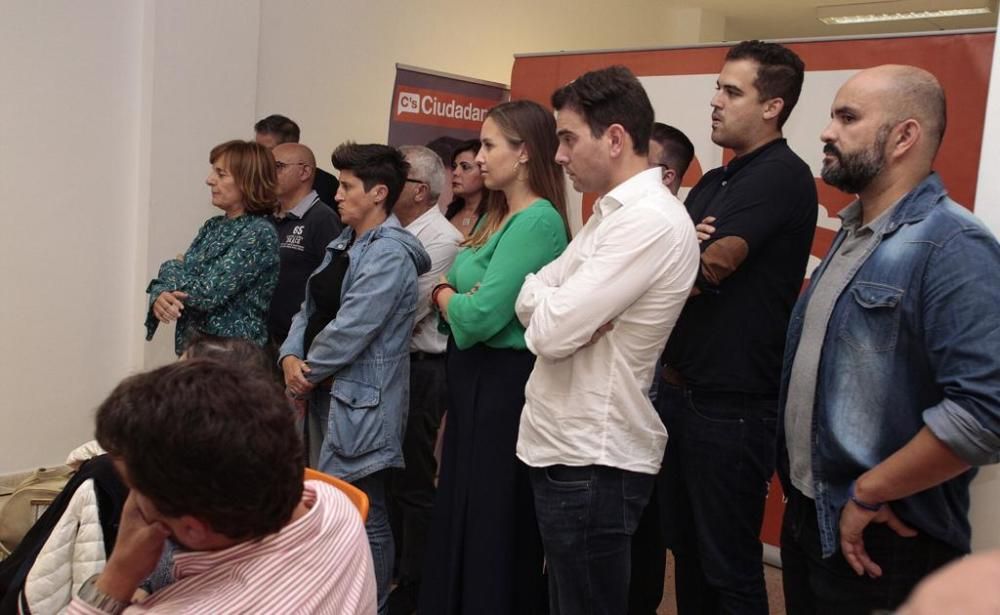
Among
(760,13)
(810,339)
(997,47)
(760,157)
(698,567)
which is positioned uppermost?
(760,13)

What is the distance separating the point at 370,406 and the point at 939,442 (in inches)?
61.7

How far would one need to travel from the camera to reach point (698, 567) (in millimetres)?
2428

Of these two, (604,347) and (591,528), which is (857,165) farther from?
(591,528)

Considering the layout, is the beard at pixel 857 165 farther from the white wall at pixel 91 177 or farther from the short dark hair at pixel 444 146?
the white wall at pixel 91 177

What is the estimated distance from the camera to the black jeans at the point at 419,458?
316 centimetres

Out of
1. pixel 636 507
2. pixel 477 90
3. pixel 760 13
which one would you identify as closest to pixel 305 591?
pixel 636 507

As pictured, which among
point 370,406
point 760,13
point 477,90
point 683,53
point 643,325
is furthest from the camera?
point 760,13

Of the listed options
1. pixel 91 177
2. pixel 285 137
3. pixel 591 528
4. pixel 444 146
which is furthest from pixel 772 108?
pixel 91 177

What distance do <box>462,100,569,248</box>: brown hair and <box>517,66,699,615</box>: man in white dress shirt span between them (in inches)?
12.6

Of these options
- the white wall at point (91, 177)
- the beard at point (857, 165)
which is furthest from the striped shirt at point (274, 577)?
the white wall at point (91, 177)

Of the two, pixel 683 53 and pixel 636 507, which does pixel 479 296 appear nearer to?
pixel 636 507

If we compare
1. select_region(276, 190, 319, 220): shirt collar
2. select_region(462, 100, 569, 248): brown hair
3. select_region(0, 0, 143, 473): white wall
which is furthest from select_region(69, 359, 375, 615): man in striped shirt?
select_region(0, 0, 143, 473): white wall

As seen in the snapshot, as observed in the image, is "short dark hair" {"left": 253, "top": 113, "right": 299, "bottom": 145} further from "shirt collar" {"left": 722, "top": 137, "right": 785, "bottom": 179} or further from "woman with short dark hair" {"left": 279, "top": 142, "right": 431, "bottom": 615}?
"shirt collar" {"left": 722, "top": 137, "right": 785, "bottom": 179}

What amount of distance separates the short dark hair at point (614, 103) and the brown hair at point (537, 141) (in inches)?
13.3
